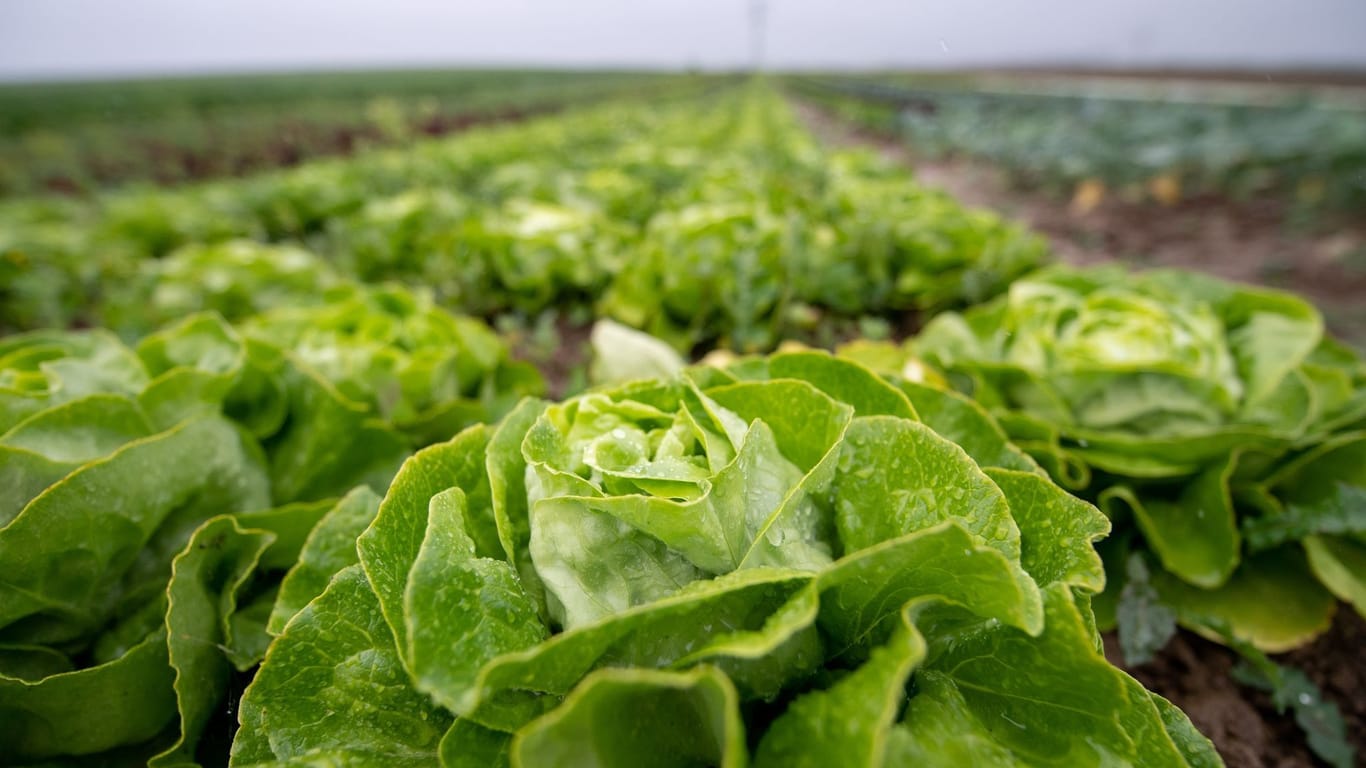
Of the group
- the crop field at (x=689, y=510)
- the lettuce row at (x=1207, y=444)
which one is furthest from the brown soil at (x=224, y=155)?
the lettuce row at (x=1207, y=444)

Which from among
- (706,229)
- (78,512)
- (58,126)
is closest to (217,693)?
(78,512)

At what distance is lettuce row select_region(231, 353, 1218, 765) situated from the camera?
0.89m

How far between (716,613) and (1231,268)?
760 centimetres

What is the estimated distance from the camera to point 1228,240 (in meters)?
7.00

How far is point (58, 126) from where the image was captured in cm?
2577

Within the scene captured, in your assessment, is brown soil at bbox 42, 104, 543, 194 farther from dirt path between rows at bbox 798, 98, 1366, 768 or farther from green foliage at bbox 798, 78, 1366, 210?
green foliage at bbox 798, 78, 1366, 210

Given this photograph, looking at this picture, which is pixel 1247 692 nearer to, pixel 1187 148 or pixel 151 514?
pixel 151 514

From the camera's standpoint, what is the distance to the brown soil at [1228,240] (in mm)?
5832

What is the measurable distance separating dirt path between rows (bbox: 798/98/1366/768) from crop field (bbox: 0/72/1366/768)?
0.02 meters

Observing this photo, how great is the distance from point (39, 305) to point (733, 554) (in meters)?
5.34

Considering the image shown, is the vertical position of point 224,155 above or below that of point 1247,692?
above

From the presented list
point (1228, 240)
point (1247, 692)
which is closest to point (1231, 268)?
point (1228, 240)

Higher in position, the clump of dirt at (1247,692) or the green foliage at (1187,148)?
the green foliage at (1187,148)

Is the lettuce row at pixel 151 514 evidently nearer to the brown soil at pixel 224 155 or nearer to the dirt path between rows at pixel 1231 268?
the dirt path between rows at pixel 1231 268
